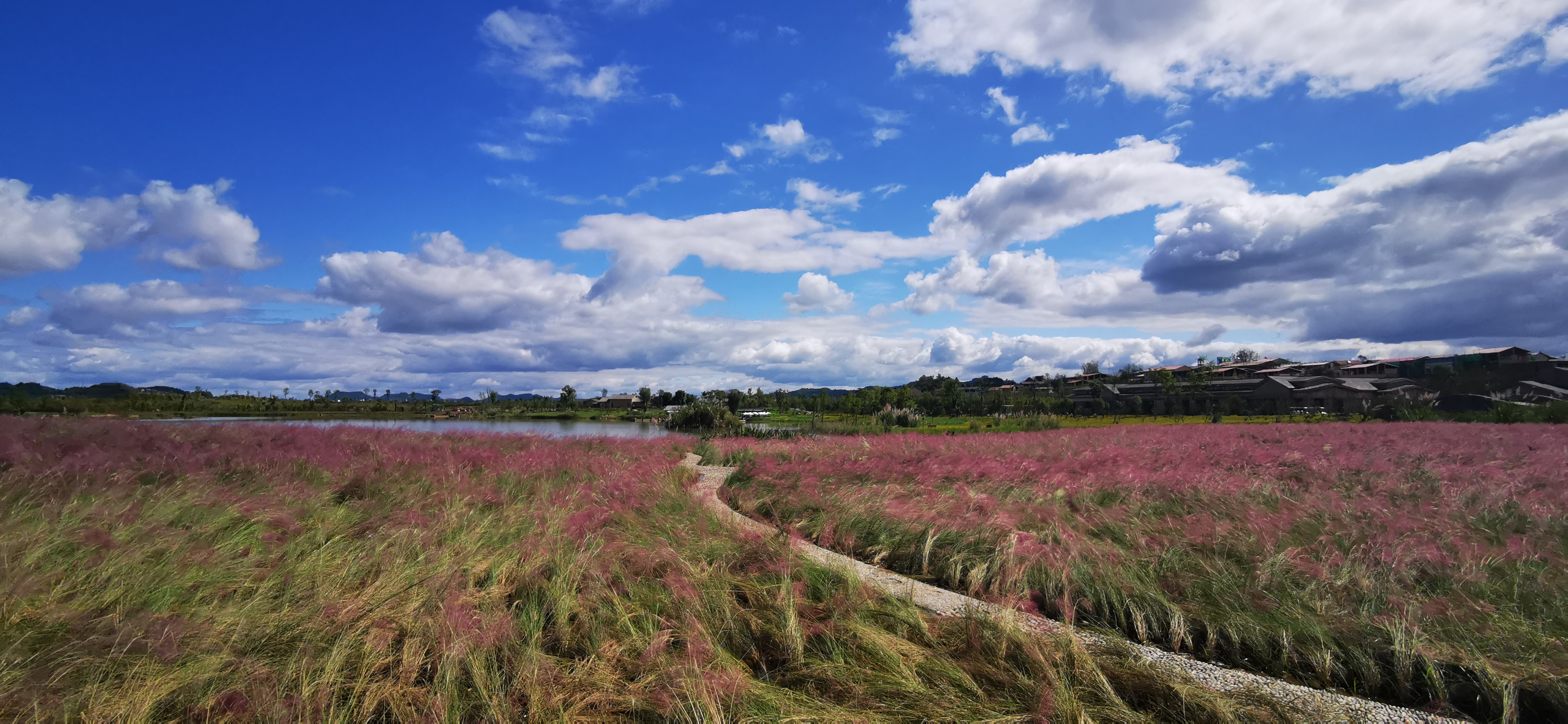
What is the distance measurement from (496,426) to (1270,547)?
3920cm

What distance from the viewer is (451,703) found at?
11.1ft

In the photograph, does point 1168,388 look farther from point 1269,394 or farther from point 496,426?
point 496,426

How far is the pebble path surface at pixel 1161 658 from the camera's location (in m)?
3.79

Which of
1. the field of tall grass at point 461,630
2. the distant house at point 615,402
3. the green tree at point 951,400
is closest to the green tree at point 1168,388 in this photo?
the green tree at point 951,400

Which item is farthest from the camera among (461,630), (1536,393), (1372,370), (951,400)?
(1372,370)

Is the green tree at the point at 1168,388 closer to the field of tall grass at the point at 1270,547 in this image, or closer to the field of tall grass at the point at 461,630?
the field of tall grass at the point at 1270,547

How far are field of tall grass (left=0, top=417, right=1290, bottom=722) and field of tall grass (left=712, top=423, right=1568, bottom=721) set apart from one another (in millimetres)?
1462

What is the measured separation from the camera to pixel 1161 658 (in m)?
4.59

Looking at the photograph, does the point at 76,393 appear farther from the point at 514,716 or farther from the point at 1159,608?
the point at 1159,608

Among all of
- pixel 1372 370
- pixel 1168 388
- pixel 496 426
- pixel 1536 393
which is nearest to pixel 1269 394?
pixel 1168 388

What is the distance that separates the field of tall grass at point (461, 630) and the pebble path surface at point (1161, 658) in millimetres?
322

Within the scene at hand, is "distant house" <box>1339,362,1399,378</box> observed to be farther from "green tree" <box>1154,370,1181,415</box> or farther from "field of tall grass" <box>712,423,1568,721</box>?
"field of tall grass" <box>712,423,1568,721</box>

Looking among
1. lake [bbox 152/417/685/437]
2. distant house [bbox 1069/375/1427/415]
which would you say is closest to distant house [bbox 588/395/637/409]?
lake [bbox 152/417/685/437]

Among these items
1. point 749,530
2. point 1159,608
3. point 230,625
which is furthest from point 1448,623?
point 230,625
